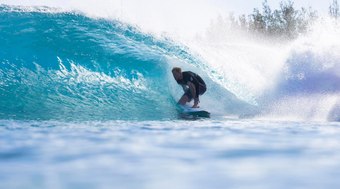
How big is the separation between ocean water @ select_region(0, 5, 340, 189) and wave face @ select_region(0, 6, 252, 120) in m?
0.03

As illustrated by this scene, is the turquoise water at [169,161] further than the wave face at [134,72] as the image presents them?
No

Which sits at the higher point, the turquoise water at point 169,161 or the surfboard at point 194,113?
the surfboard at point 194,113

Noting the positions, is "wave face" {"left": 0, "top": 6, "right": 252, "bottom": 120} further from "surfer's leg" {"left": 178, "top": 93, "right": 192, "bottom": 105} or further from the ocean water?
"surfer's leg" {"left": 178, "top": 93, "right": 192, "bottom": 105}

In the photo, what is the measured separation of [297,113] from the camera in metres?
10.9

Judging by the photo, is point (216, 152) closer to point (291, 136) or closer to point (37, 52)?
point (291, 136)

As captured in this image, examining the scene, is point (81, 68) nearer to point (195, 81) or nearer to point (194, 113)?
point (195, 81)

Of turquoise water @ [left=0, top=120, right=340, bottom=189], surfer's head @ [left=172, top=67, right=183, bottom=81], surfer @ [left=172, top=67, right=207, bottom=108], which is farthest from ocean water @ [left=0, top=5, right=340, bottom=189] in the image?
surfer's head @ [left=172, top=67, right=183, bottom=81]

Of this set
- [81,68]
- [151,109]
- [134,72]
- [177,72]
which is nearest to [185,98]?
[177,72]

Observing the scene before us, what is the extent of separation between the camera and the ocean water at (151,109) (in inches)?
109

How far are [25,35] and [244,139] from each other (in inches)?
384

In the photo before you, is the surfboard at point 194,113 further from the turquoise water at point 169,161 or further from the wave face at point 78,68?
the turquoise water at point 169,161

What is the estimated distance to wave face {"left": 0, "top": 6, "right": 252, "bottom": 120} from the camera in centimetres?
970

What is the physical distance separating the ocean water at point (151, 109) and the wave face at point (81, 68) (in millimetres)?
30

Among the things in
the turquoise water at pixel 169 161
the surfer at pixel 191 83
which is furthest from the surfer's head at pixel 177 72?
the turquoise water at pixel 169 161
